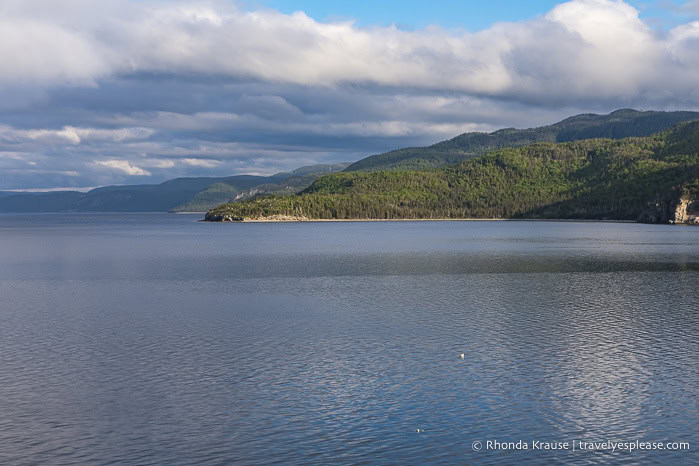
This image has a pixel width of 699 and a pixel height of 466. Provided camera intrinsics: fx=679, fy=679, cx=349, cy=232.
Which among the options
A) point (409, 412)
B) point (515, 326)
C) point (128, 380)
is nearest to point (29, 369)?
point (128, 380)

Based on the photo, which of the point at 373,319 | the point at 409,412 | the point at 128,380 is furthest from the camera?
the point at 373,319

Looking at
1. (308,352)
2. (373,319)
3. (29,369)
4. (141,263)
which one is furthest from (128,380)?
(141,263)

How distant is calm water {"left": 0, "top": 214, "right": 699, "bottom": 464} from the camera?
29.9 meters

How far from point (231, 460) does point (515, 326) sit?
114 feet

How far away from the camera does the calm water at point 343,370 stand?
29.9 m

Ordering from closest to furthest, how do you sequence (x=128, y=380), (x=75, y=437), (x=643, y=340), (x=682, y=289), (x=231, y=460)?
1. (x=231, y=460)
2. (x=75, y=437)
3. (x=128, y=380)
4. (x=643, y=340)
5. (x=682, y=289)

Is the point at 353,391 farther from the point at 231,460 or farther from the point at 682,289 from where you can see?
the point at 682,289

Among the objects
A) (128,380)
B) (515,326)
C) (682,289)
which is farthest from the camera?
(682,289)

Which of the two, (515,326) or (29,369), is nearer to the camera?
(29,369)

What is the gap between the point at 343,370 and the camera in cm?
4200

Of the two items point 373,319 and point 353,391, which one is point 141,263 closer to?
point 373,319

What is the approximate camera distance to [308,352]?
47156 millimetres

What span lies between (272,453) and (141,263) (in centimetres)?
10101

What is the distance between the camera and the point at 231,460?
91.2ft
